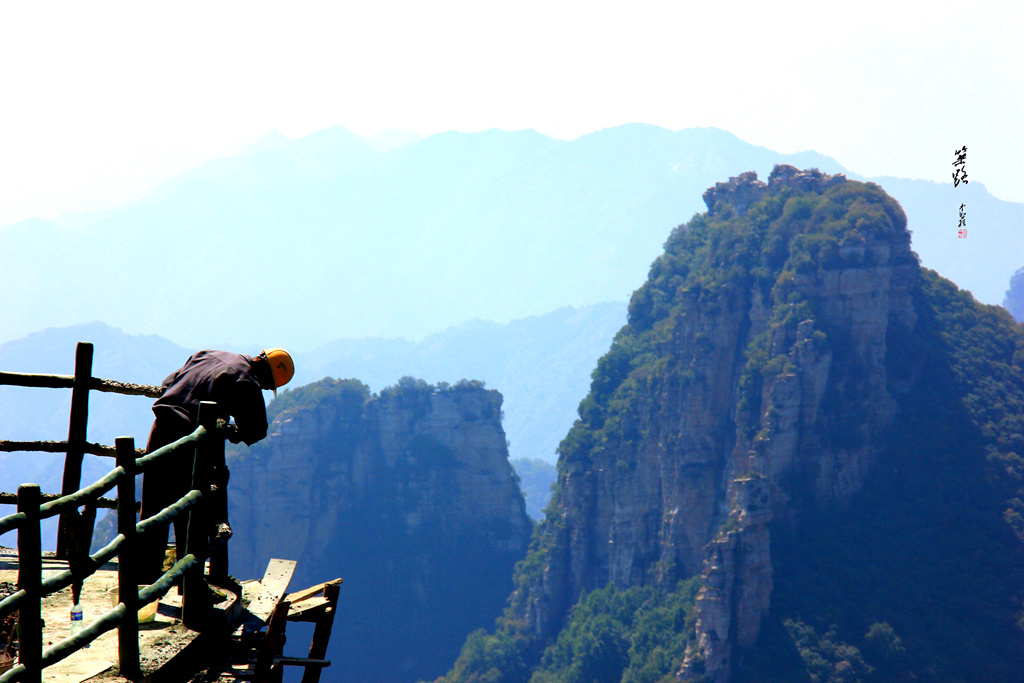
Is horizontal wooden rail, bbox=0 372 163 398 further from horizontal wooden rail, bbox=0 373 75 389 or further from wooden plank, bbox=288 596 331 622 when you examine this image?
wooden plank, bbox=288 596 331 622

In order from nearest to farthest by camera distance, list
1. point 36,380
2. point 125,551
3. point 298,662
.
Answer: point 125,551
point 298,662
point 36,380

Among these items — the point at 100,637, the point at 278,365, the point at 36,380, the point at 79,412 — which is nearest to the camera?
the point at 100,637

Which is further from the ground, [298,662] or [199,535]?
[199,535]

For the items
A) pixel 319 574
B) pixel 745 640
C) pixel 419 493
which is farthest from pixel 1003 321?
pixel 319 574

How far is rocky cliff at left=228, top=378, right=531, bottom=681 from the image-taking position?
330 ft

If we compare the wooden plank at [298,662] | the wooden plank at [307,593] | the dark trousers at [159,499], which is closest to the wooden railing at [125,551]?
the dark trousers at [159,499]

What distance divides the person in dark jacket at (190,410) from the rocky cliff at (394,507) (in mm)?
95655

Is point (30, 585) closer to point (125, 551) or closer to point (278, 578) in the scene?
point (125, 551)

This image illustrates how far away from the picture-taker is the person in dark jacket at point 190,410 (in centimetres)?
598

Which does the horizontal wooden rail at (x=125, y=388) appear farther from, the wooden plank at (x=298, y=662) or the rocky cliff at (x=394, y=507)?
the rocky cliff at (x=394, y=507)

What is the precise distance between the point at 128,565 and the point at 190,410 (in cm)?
177

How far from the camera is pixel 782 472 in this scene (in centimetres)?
6731

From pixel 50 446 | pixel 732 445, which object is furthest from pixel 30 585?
pixel 732 445

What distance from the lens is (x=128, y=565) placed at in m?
4.67
